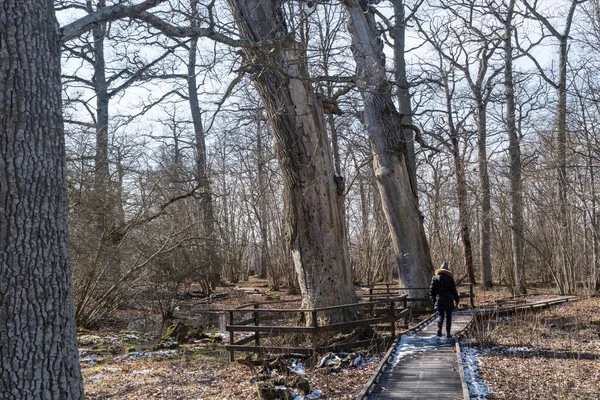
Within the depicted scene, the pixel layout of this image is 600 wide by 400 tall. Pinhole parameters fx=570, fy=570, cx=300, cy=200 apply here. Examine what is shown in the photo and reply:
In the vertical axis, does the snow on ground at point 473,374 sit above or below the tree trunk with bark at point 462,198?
below

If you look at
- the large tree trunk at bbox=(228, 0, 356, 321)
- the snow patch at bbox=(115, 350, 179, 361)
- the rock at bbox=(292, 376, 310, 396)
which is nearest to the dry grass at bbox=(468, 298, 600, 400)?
the rock at bbox=(292, 376, 310, 396)

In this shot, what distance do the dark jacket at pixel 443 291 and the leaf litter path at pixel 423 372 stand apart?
665mm

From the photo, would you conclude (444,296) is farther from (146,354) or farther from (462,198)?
(462,198)

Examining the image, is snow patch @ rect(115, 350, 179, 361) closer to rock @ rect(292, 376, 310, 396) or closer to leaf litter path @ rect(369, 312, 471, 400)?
leaf litter path @ rect(369, 312, 471, 400)

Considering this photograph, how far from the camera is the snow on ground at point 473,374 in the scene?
7.74 meters

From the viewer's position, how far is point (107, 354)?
42.4ft

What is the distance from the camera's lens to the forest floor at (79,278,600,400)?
8.30 metres

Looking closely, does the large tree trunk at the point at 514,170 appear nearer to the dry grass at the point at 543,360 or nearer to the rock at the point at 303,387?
the dry grass at the point at 543,360

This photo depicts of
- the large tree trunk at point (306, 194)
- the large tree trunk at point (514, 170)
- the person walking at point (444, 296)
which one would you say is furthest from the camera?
the large tree trunk at point (514, 170)

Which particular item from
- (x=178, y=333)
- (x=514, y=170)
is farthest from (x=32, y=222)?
(x=514, y=170)

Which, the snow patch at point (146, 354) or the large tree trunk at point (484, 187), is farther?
the large tree trunk at point (484, 187)

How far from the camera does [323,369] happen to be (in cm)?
962

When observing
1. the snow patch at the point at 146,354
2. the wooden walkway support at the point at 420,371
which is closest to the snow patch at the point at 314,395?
the wooden walkway support at the point at 420,371

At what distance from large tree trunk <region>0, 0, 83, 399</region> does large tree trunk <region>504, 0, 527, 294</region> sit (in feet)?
67.6
